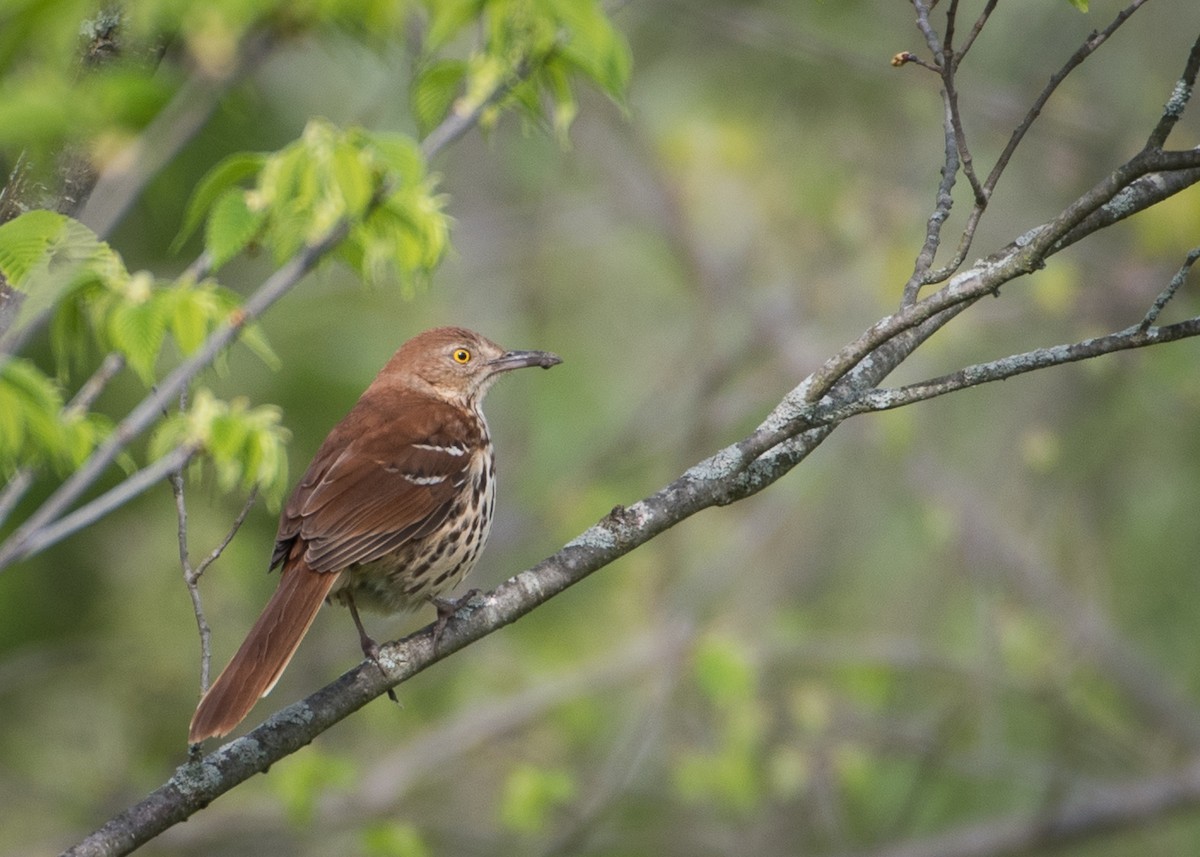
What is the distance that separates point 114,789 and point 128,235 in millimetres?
2812

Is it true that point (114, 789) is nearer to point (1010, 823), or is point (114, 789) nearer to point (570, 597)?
point (570, 597)

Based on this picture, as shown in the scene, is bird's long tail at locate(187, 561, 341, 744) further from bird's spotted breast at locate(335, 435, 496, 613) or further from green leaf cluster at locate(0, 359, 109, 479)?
green leaf cluster at locate(0, 359, 109, 479)

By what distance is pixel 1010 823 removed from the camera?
729 centimetres

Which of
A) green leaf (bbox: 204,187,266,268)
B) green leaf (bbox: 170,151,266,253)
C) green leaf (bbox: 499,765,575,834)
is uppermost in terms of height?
green leaf (bbox: 170,151,266,253)

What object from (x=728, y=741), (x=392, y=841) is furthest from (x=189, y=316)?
(x=728, y=741)

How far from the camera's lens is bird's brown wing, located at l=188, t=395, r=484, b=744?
355 centimetres

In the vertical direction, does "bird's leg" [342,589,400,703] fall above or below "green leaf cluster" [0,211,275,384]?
below

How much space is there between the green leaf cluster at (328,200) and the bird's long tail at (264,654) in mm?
974

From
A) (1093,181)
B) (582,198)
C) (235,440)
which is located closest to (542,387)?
(582,198)

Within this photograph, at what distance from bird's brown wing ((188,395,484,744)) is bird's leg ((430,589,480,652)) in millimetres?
274

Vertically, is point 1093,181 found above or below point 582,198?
below

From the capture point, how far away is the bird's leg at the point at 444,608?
330 cm

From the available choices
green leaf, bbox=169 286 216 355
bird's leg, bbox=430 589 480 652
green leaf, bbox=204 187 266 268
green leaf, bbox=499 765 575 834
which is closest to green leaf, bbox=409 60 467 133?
green leaf, bbox=204 187 266 268

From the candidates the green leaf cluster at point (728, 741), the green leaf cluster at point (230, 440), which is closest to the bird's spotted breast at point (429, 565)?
the green leaf cluster at point (230, 440)
